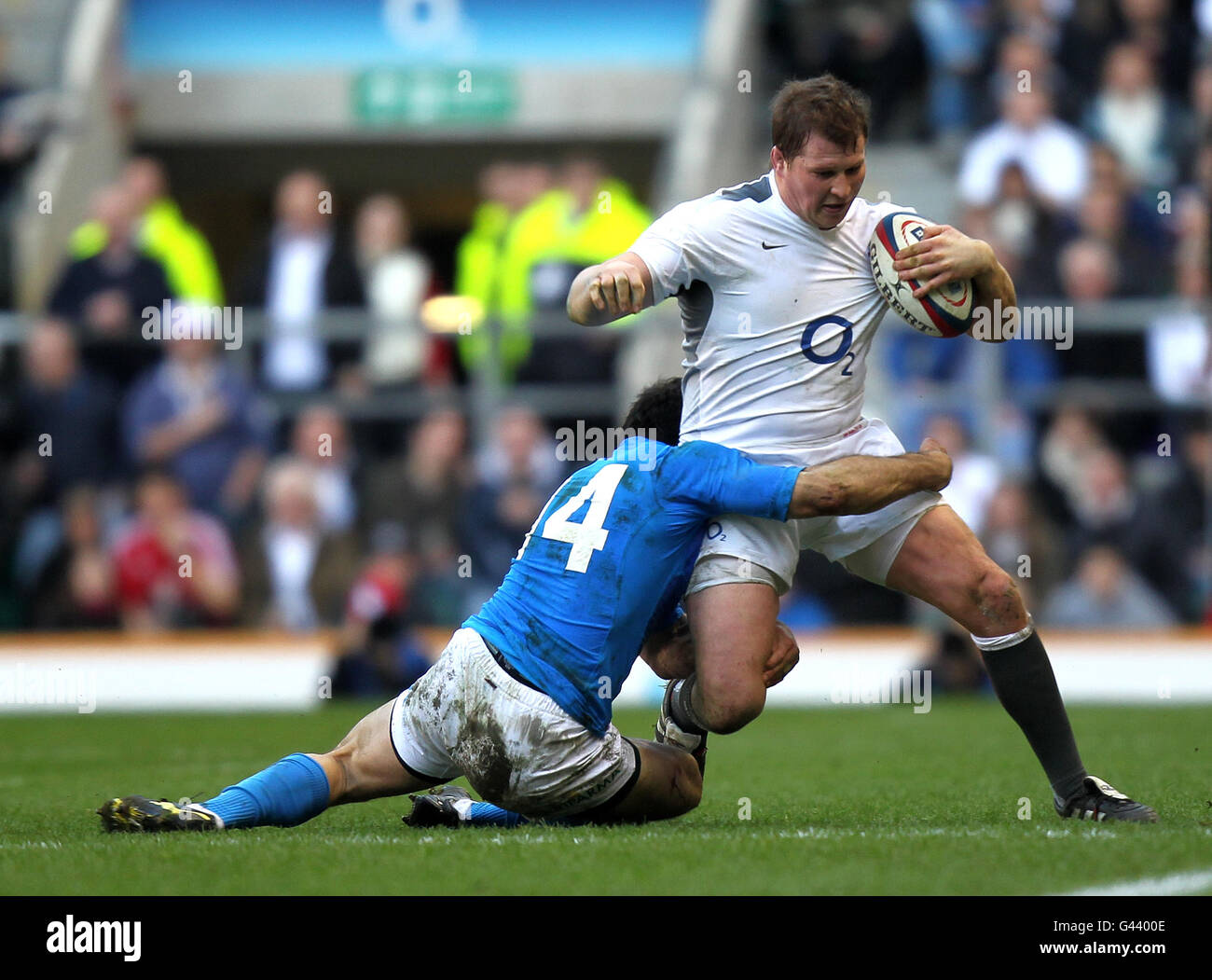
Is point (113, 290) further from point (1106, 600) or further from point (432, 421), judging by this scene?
point (1106, 600)

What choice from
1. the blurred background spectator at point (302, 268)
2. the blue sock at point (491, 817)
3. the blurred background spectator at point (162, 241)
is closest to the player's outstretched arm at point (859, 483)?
the blue sock at point (491, 817)

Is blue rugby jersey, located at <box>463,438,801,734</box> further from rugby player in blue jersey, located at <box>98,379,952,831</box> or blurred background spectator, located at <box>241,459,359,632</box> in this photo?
blurred background spectator, located at <box>241,459,359,632</box>

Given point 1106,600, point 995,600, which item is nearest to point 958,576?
point 995,600

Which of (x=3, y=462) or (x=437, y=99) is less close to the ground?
(x=437, y=99)

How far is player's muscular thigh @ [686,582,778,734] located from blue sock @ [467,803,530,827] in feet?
2.12

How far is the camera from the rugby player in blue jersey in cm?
532

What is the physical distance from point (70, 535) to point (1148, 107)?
8.21 m

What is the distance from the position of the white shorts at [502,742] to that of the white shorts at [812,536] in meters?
0.61

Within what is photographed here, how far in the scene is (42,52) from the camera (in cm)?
1725

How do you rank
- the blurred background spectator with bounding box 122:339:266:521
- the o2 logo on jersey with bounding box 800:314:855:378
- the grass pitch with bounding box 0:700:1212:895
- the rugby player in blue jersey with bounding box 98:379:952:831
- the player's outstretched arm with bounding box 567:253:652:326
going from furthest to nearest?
the blurred background spectator with bounding box 122:339:266:521 < the o2 logo on jersey with bounding box 800:314:855:378 < the rugby player in blue jersey with bounding box 98:379:952:831 < the player's outstretched arm with bounding box 567:253:652:326 < the grass pitch with bounding box 0:700:1212:895

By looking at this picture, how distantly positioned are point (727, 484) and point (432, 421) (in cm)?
738

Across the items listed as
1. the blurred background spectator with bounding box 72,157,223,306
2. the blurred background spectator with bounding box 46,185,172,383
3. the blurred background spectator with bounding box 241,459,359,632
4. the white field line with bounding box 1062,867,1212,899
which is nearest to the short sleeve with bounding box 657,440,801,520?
the white field line with bounding box 1062,867,1212,899
